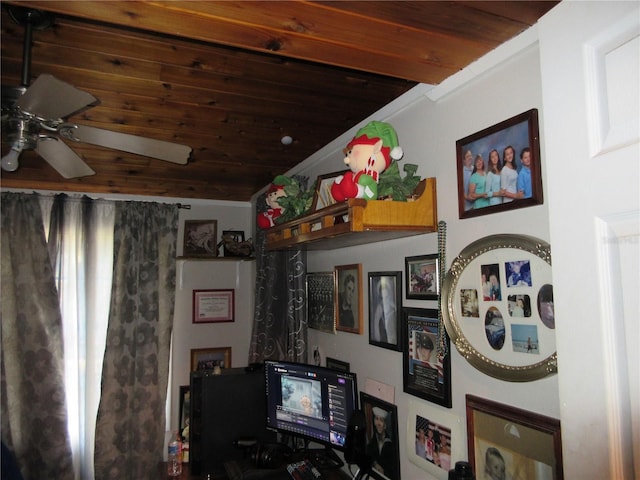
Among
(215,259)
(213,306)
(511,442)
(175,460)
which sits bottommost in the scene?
(175,460)

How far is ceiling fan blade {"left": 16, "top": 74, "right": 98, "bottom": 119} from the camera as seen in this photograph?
113cm

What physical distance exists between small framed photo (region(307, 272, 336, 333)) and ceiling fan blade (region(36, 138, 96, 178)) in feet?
3.89

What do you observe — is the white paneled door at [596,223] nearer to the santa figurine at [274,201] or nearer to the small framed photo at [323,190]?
the small framed photo at [323,190]

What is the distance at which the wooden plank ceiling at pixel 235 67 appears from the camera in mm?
966

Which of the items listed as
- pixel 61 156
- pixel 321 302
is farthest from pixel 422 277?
pixel 61 156

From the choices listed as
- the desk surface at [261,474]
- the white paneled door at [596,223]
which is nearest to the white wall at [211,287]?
the desk surface at [261,474]

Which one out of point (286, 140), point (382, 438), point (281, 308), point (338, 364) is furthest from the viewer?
point (281, 308)

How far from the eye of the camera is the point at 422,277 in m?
1.49

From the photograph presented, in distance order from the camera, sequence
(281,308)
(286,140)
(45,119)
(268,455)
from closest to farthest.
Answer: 1. (45,119)
2. (268,455)
3. (286,140)
4. (281,308)

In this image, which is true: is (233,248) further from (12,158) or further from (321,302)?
(12,158)

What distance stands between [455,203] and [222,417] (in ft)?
5.17

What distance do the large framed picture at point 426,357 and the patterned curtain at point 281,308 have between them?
0.92 meters

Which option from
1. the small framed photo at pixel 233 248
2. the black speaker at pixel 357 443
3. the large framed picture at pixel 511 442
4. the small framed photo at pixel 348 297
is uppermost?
the small framed photo at pixel 233 248

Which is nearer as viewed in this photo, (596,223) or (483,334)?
(596,223)
